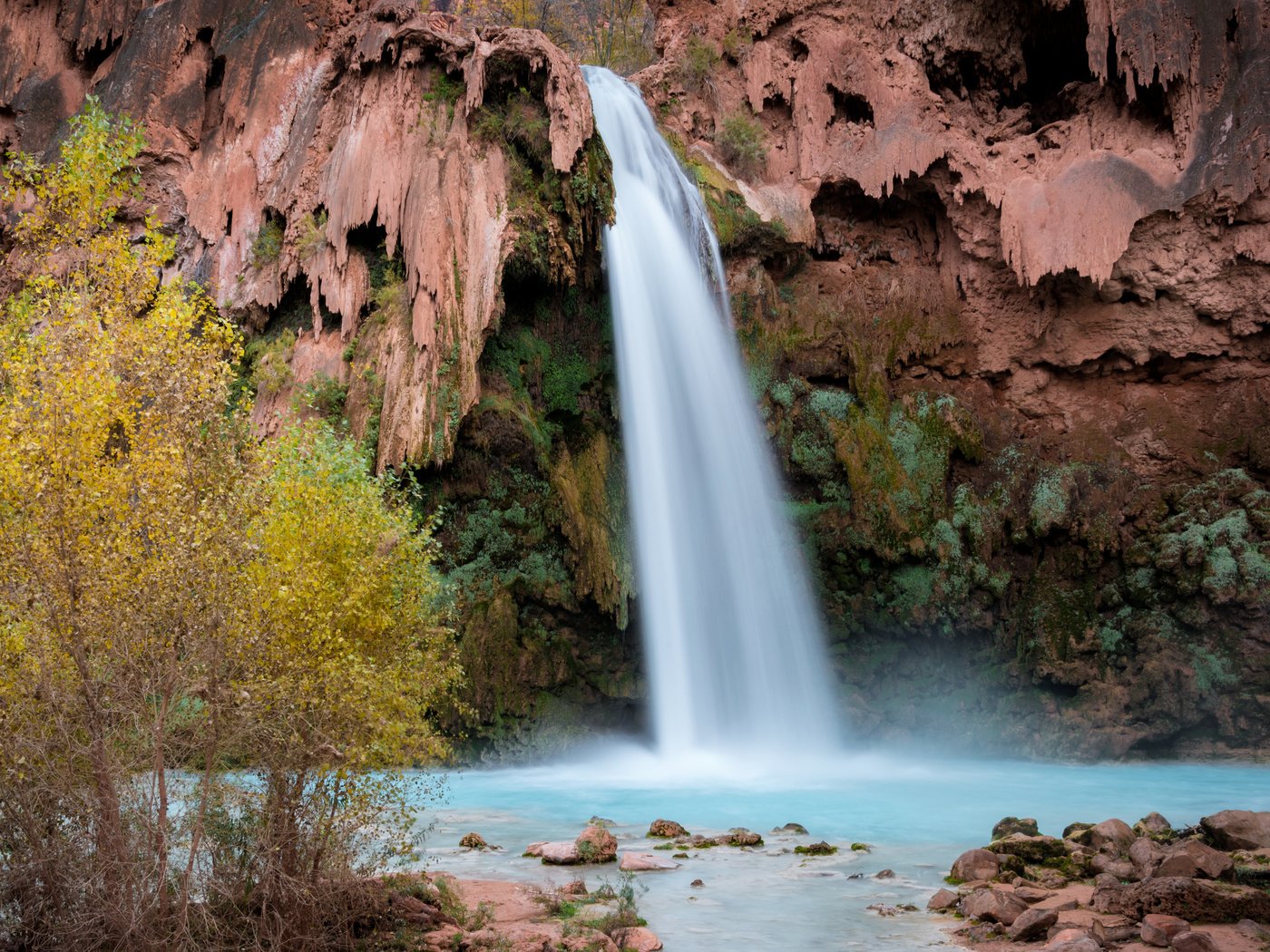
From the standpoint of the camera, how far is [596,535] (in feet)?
66.0

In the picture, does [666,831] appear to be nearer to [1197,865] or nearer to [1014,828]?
[1014,828]

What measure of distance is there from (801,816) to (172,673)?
1015 centimetres

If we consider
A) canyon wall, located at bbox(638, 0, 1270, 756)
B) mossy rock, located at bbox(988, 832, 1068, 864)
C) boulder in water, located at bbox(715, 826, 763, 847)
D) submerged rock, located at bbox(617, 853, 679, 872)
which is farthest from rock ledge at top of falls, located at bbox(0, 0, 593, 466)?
mossy rock, located at bbox(988, 832, 1068, 864)

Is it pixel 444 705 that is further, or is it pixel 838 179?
pixel 838 179

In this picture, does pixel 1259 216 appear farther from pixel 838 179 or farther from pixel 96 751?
pixel 96 751

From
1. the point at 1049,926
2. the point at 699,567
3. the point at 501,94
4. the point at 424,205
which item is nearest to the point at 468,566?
the point at 699,567

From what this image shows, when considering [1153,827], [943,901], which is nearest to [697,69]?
[1153,827]

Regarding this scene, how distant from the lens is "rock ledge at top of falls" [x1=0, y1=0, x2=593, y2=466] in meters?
18.5

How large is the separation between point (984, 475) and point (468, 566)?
38.9 feet

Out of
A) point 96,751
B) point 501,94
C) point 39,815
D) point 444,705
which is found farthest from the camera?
point 501,94

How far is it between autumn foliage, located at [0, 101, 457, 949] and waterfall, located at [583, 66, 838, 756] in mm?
13076

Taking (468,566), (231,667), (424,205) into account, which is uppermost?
(424,205)

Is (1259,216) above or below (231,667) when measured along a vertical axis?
above

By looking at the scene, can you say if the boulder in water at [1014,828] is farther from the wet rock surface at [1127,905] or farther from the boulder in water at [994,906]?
the boulder in water at [994,906]
